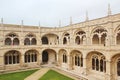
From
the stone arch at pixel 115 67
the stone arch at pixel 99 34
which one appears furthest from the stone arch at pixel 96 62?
the stone arch at pixel 99 34

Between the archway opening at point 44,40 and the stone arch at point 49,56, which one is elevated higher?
the archway opening at point 44,40

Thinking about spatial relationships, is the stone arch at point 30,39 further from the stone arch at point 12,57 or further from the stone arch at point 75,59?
the stone arch at point 75,59

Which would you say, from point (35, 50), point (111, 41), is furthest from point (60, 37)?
point (111, 41)

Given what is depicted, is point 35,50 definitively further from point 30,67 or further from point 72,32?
point 72,32

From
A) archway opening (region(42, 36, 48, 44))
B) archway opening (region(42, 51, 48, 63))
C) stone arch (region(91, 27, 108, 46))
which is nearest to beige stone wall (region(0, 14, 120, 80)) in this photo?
stone arch (region(91, 27, 108, 46))

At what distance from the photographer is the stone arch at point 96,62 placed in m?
22.1

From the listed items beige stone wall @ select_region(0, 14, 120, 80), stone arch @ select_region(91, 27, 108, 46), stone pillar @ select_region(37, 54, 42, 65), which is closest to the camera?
beige stone wall @ select_region(0, 14, 120, 80)

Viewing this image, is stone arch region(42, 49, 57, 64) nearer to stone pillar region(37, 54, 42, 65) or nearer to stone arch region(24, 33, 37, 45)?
stone pillar region(37, 54, 42, 65)

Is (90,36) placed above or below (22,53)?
above

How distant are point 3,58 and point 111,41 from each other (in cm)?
2273

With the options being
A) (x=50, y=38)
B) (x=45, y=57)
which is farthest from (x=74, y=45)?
(x=45, y=57)

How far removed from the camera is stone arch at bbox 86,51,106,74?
22109 millimetres

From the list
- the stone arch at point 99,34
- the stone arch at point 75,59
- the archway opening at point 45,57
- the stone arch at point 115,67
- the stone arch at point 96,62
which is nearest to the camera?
the stone arch at point 115,67

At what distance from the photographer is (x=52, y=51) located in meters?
37.4
